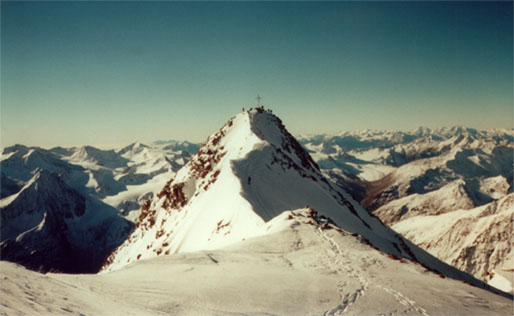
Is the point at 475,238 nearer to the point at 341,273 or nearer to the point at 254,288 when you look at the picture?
the point at 341,273

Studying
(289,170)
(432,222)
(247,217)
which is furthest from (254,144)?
(432,222)

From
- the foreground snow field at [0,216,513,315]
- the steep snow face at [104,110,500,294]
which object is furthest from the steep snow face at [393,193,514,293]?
the foreground snow field at [0,216,513,315]

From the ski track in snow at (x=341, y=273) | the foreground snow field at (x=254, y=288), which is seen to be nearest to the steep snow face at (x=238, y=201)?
the ski track in snow at (x=341, y=273)

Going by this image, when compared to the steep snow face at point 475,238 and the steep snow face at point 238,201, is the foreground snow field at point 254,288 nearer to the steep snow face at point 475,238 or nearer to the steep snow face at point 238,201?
the steep snow face at point 238,201

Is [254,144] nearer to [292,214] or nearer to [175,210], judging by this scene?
[175,210]

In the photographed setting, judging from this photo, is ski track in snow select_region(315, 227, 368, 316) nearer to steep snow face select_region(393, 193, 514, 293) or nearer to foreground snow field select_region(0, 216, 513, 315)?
foreground snow field select_region(0, 216, 513, 315)

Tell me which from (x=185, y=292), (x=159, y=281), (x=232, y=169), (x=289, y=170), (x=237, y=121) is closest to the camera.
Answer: (x=185, y=292)

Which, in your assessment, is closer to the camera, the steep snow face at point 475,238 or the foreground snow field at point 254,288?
the foreground snow field at point 254,288
